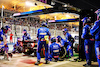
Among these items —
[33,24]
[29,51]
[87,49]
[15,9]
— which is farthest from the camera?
[33,24]

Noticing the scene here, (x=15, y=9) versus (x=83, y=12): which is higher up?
(x=15, y=9)

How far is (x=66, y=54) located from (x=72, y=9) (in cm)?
218

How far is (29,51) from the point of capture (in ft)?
21.9

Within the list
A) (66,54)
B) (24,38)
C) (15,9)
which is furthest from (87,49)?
(15,9)

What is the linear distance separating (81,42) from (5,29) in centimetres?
344

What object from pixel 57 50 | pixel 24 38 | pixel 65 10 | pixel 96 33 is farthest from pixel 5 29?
pixel 96 33

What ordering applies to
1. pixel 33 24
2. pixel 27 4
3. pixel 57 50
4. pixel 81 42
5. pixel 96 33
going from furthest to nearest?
pixel 33 24, pixel 27 4, pixel 81 42, pixel 57 50, pixel 96 33

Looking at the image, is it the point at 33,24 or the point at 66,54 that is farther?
the point at 33,24

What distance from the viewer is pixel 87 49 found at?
4000 mm

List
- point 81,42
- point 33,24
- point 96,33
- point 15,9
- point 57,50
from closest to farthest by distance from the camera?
point 96,33, point 57,50, point 81,42, point 15,9, point 33,24

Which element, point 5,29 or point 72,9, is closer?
point 5,29

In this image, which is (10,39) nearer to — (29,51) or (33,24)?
(33,24)

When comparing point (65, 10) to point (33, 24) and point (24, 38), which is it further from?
point (33, 24)

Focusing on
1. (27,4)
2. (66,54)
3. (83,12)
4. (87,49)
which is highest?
(27,4)
